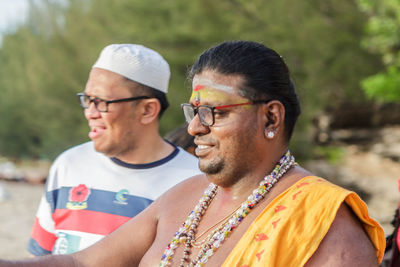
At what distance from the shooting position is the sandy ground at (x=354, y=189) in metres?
10.9

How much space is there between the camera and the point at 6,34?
3781 cm

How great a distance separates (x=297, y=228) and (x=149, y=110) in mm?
1742

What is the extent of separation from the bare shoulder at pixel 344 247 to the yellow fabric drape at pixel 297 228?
0.03 meters

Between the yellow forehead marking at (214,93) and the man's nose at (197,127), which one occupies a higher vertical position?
the yellow forehead marking at (214,93)

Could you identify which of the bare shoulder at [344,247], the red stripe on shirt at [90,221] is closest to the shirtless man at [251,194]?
the bare shoulder at [344,247]

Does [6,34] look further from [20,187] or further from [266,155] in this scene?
[266,155]

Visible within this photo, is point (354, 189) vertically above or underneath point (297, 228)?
underneath

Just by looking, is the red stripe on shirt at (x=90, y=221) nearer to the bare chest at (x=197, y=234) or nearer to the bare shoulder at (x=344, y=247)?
the bare chest at (x=197, y=234)

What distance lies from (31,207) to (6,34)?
1019 inches

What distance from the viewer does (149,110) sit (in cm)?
324

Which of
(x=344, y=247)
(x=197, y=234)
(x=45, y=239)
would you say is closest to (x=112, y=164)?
(x=45, y=239)

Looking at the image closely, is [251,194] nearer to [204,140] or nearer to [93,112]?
[204,140]

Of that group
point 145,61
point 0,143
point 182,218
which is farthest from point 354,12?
point 0,143

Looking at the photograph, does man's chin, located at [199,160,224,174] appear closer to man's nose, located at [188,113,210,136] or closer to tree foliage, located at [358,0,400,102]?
man's nose, located at [188,113,210,136]
